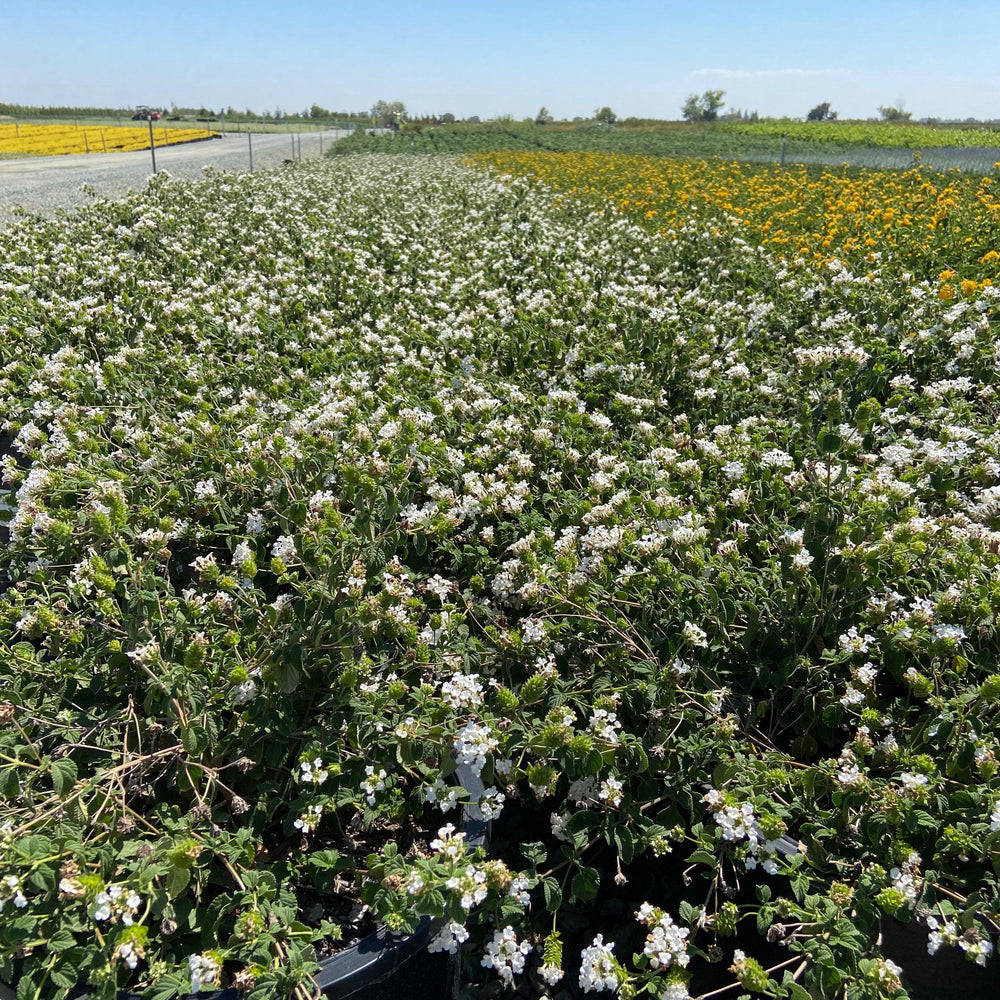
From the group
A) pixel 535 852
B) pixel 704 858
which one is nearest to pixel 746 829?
pixel 704 858

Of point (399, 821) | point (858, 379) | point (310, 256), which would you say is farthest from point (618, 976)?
point (310, 256)

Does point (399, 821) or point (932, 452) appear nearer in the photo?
point (399, 821)

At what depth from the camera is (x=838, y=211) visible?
7875 mm

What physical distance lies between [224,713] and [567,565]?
1096mm

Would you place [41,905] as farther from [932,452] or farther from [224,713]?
[932,452]

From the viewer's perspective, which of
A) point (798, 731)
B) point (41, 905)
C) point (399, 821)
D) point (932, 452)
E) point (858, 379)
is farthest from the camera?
point (858, 379)

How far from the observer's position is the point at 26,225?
7461 millimetres

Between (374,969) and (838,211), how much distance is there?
8.63m

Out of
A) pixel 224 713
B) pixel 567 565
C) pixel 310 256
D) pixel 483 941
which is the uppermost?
pixel 310 256

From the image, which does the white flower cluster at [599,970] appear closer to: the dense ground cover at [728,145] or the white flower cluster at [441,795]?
the white flower cluster at [441,795]

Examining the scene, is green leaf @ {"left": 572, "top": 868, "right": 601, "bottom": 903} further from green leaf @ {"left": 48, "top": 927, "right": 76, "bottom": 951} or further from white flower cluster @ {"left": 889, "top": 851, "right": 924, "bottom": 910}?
green leaf @ {"left": 48, "top": 927, "right": 76, "bottom": 951}

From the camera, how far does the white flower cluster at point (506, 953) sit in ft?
5.13

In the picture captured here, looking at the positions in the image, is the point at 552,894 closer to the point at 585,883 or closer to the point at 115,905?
the point at 585,883

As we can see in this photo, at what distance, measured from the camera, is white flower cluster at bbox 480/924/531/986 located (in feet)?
5.13
